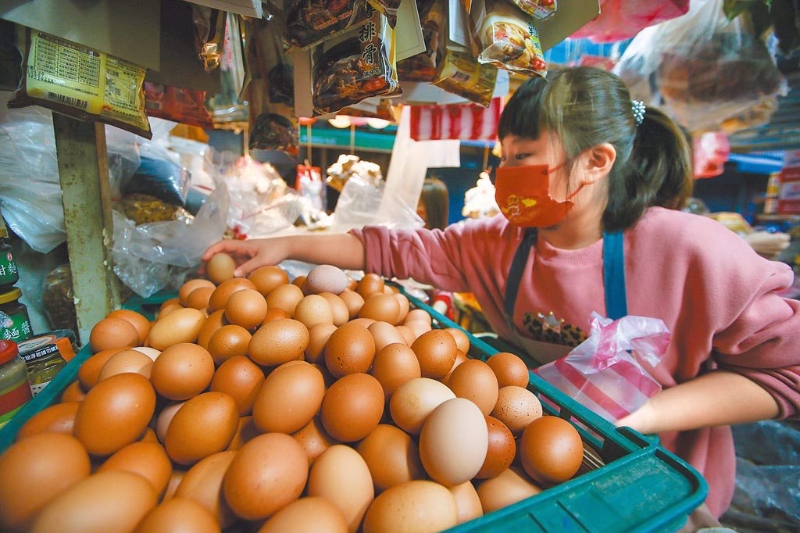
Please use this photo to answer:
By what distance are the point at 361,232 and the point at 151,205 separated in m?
0.86

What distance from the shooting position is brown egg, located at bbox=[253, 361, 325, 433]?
63cm

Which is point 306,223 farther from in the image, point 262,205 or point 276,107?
point 276,107

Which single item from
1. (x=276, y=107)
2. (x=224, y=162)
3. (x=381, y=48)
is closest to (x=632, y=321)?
(x=381, y=48)

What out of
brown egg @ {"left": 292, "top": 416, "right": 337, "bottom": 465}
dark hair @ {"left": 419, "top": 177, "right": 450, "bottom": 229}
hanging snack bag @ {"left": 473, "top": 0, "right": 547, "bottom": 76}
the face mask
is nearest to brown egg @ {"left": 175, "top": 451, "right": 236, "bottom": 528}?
brown egg @ {"left": 292, "top": 416, "right": 337, "bottom": 465}

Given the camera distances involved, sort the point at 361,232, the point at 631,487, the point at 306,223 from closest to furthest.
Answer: the point at 631,487 < the point at 361,232 < the point at 306,223

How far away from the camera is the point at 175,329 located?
35.8 inches

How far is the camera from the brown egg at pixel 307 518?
47 centimetres

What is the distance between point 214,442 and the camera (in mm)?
621

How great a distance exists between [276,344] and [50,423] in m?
0.39

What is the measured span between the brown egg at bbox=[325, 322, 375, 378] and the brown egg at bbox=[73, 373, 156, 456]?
13.4 inches

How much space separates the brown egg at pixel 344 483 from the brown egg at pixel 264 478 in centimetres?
2

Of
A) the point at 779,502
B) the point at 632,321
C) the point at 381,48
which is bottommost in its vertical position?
the point at 779,502

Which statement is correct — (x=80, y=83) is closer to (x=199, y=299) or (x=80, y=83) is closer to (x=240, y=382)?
(x=199, y=299)

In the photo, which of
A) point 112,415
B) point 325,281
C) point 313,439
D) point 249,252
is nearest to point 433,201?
point 249,252
